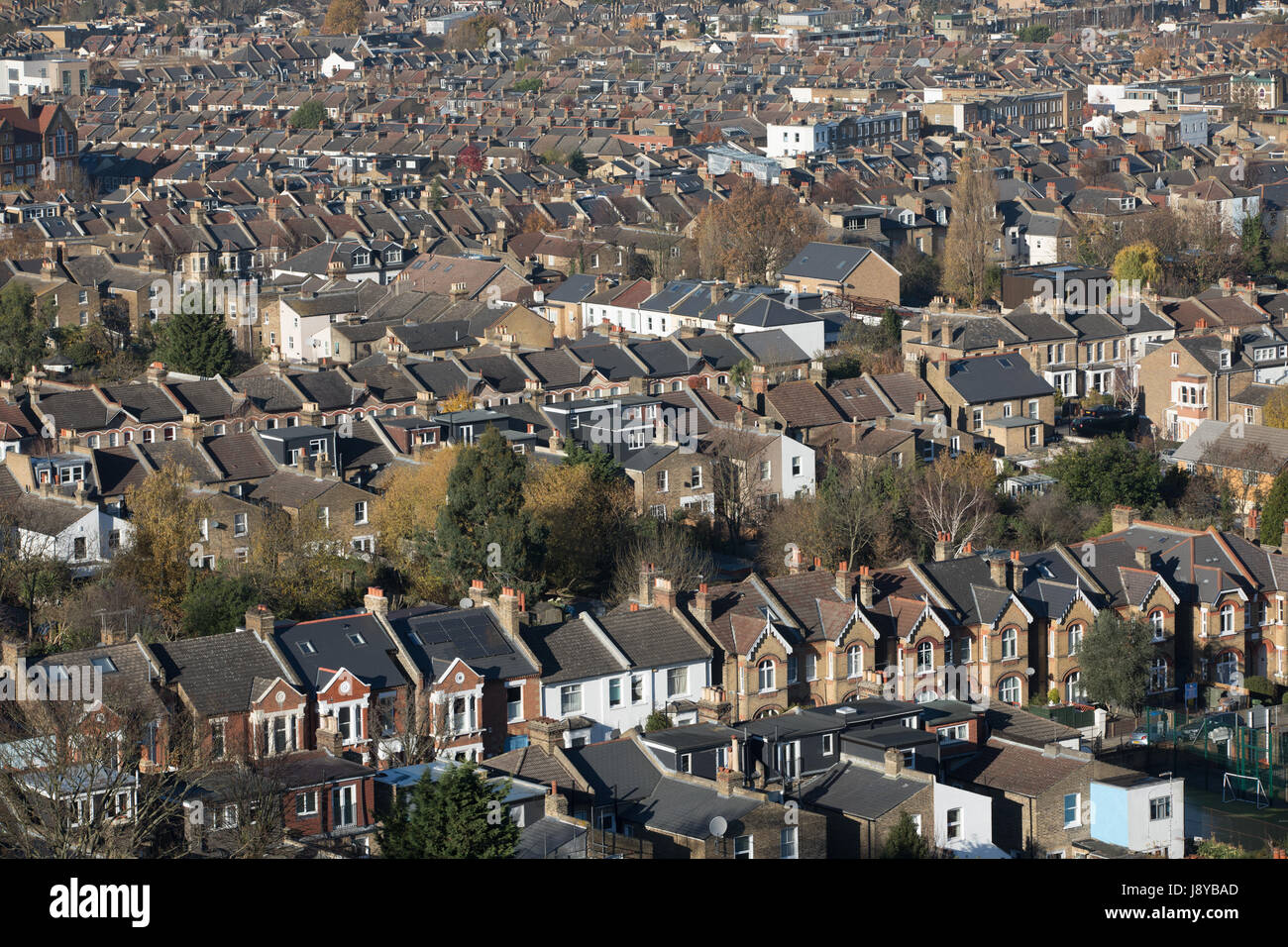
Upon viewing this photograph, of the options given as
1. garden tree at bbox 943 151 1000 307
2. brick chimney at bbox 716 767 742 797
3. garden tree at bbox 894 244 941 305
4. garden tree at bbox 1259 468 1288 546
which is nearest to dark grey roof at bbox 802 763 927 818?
brick chimney at bbox 716 767 742 797

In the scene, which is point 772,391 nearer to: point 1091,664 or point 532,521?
point 532,521

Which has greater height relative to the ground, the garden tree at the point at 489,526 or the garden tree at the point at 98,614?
the garden tree at the point at 489,526

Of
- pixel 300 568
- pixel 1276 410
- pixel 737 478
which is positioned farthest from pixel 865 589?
pixel 1276 410

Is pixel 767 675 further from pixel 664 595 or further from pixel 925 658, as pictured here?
pixel 925 658

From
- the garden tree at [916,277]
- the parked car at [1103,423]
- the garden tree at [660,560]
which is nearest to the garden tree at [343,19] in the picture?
the garden tree at [916,277]

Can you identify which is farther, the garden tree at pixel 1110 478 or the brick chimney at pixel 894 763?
the garden tree at pixel 1110 478

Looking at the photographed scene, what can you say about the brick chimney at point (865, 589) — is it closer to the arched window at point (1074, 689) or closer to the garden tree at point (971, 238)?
the arched window at point (1074, 689)

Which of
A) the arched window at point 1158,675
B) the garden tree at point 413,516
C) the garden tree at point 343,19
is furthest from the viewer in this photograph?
the garden tree at point 343,19
